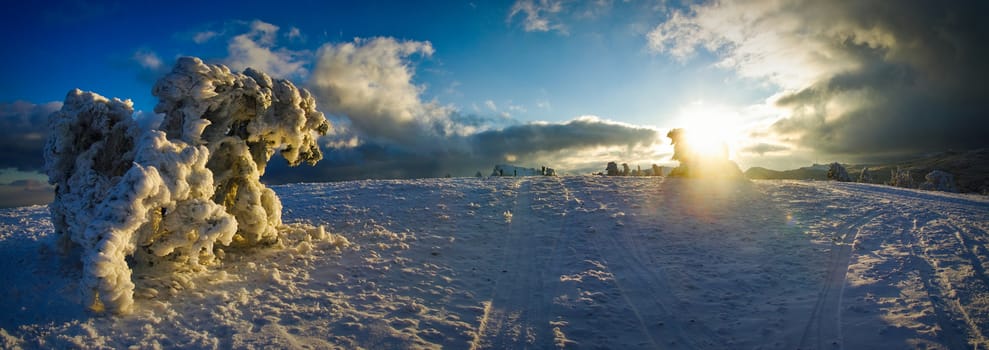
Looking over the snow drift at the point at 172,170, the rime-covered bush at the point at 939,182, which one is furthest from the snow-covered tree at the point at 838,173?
the snow drift at the point at 172,170

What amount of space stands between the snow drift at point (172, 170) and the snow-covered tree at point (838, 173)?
49.0 m

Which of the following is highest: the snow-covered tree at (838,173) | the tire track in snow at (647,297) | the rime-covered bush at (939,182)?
the snow-covered tree at (838,173)

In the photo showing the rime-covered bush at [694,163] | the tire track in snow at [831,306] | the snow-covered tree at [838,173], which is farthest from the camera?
the snow-covered tree at [838,173]

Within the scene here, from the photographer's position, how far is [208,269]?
10914mm

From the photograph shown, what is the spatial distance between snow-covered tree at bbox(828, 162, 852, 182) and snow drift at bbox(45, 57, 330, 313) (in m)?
49.0

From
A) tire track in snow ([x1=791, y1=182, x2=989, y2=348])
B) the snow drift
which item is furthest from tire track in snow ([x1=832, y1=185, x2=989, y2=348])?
the snow drift

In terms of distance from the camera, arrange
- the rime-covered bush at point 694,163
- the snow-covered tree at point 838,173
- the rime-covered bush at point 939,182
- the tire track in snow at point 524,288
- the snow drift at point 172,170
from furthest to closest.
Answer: the rime-covered bush at point 939,182, the snow-covered tree at point 838,173, the rime-covered bush at point 694,163, the tire track in snow at point 524,288, the snow drift at point 172,170

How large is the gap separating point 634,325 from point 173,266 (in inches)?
421

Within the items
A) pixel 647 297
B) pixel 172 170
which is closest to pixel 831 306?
pixel 647 297

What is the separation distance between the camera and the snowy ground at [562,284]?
836 cm

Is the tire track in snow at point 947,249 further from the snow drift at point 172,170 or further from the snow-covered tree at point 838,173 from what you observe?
the snow-covered tree at point 838,173

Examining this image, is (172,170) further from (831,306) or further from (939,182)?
(939,182)

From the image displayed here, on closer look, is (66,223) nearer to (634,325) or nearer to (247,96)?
(247,96)

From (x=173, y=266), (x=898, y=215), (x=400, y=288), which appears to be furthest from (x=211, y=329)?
(x=898, y=215)
